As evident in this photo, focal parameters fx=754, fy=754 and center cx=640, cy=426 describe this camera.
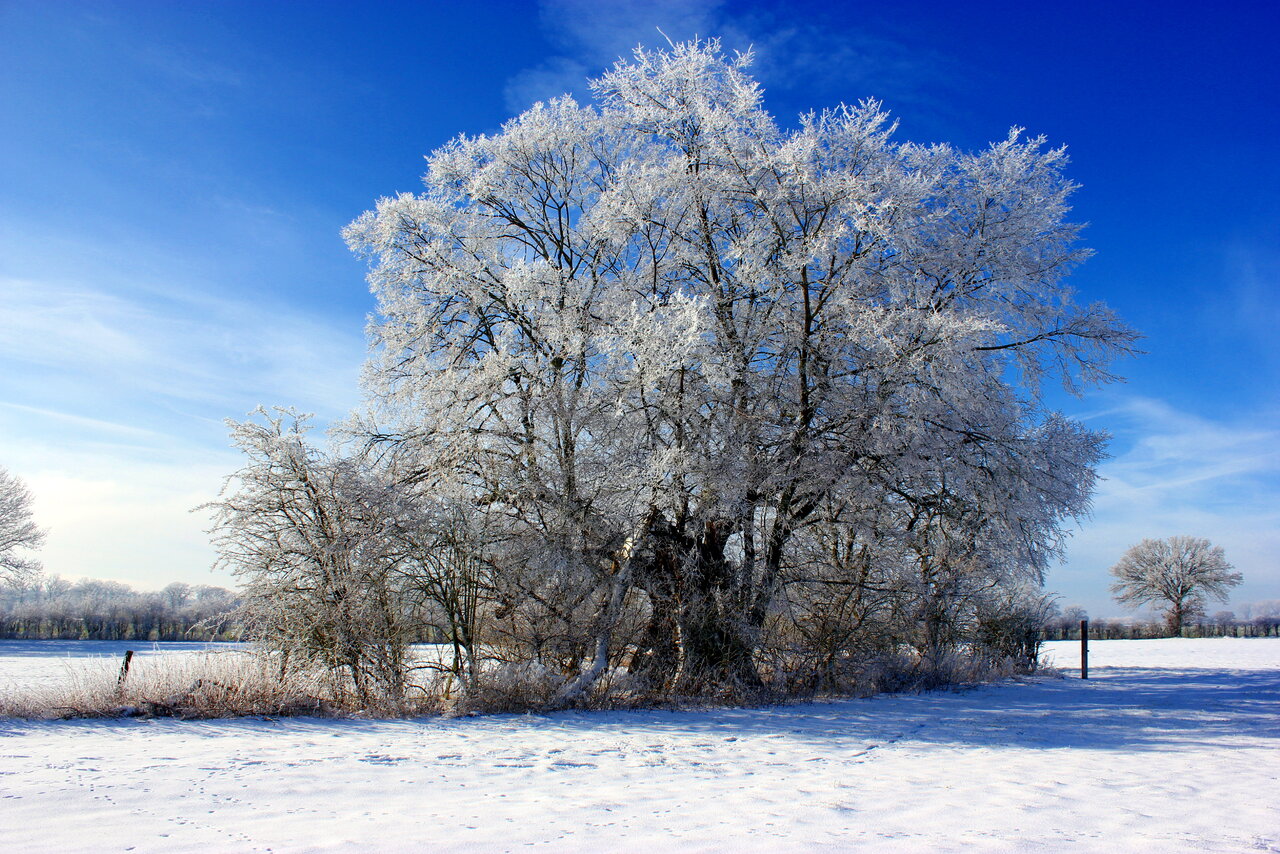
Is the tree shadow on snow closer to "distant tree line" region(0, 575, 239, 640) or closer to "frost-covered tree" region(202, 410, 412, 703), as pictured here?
"frost-covered tree" region(202, 410, 412, 703)

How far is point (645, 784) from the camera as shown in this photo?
19.7 feet

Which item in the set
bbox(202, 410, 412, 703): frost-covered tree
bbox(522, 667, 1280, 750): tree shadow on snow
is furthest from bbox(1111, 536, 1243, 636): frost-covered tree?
bbox(202, 410, 412, 703): frost-covered tree

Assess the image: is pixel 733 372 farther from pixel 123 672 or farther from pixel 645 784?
pixel 123 672

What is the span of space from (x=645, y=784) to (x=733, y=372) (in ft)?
24.2

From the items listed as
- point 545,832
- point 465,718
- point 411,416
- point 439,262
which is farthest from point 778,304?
point 545,832

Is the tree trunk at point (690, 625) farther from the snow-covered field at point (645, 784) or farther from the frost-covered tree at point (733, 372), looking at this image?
the snow-covered field at point (645, 784)

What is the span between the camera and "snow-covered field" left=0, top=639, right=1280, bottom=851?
4.51 metres

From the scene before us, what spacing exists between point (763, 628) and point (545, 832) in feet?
28.7

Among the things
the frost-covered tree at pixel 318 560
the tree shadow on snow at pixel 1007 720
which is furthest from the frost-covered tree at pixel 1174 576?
the frost-covered tree at pixel 318 560

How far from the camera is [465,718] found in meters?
10.1

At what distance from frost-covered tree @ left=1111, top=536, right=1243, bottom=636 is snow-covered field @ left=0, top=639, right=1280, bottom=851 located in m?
53.2

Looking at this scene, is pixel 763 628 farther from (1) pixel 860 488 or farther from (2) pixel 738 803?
(2) pixel 738 803

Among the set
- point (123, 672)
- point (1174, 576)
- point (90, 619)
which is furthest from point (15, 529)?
point (1174, 576)

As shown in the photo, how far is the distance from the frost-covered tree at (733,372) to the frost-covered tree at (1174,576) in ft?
166
